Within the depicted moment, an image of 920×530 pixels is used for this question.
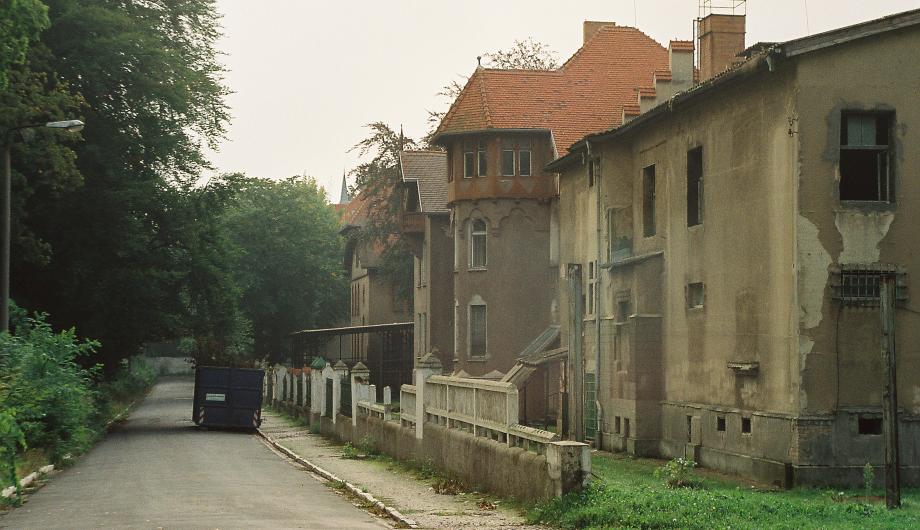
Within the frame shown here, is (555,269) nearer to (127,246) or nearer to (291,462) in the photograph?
(127,246)

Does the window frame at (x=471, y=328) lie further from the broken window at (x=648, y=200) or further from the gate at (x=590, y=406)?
the broken window at (x=648, y=200)

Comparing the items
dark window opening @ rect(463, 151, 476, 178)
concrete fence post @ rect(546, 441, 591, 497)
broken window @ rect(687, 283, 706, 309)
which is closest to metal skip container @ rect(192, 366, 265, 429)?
dark window opening @ rect(463, 151, 476, 178)

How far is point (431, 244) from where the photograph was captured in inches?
2117

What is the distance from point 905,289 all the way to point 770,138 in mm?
3496

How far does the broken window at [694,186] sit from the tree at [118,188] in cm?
1856

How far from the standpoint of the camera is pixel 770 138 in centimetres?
2295

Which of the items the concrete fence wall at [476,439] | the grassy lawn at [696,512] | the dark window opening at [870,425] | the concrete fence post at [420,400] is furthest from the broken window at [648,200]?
the grassy lawn at [696,512]

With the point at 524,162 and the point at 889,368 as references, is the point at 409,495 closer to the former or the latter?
the point at 889,368

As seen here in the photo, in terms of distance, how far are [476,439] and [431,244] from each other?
112 ft

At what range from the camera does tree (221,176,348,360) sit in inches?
3398

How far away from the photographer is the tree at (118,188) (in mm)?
38344

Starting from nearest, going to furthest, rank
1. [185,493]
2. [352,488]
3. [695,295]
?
[185,493], [352,488], [695,295]

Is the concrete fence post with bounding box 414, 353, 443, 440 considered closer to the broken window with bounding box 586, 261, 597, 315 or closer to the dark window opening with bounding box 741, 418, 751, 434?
the dark window opening with bounding box 741, 418, 751, 434

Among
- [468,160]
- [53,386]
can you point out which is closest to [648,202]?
[53,386]
